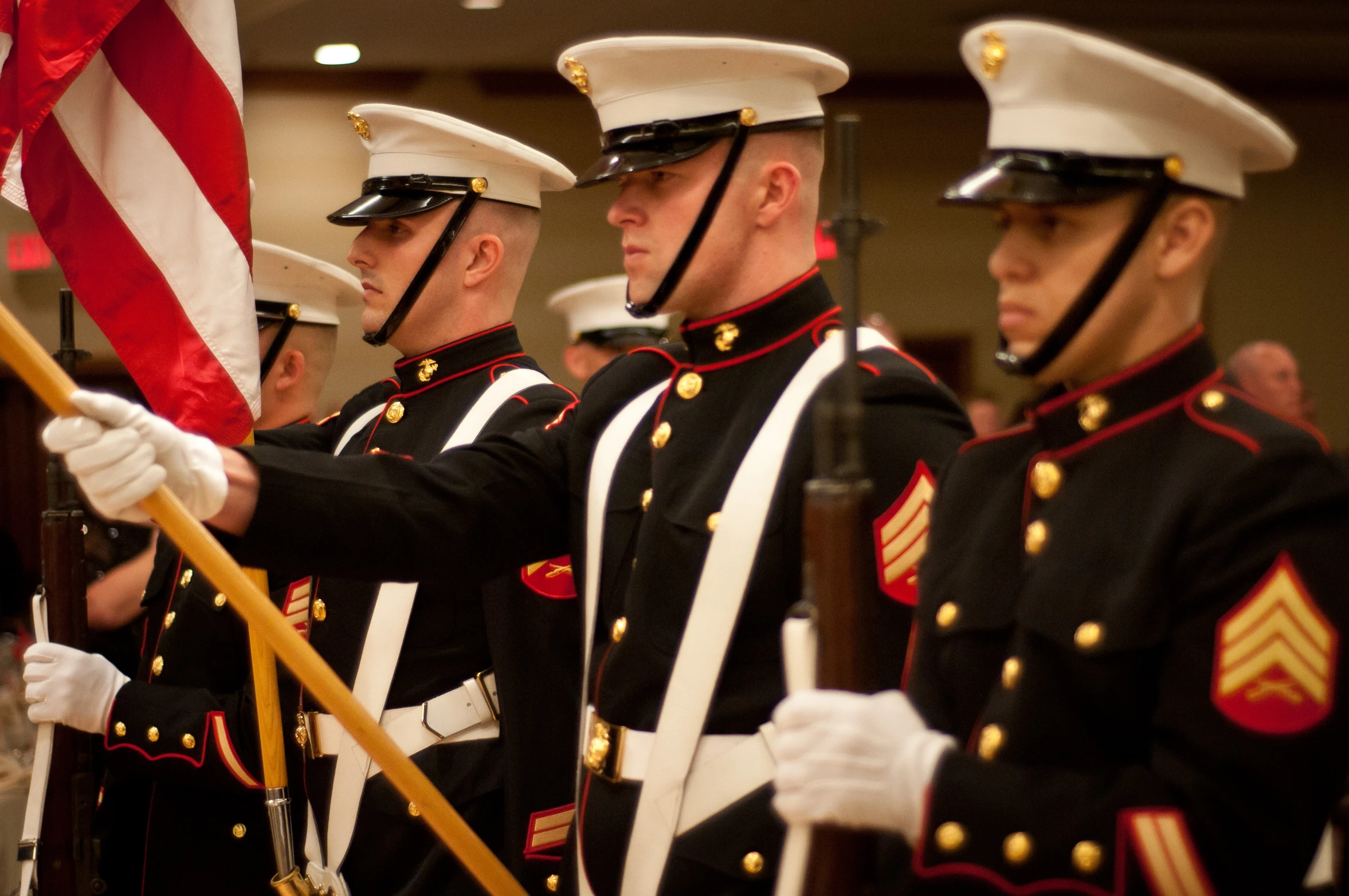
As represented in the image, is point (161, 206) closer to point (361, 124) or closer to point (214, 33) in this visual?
point (214, 33)

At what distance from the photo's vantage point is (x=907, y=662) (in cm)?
150

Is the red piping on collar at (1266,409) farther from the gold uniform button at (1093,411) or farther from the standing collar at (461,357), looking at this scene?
the standing collar at (461,357)

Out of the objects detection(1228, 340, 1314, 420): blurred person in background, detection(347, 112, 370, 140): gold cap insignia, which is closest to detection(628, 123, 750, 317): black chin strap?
detection(347, 112, 370, 140): gold cap insignia

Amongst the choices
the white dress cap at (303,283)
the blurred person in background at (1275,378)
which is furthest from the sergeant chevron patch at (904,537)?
the blurred person in background at (1275,378)

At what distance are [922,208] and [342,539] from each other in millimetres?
6103

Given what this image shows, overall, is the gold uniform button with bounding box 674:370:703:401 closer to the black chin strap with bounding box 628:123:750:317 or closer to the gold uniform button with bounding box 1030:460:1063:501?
the black chin strap with bounding box 628:123:750:317

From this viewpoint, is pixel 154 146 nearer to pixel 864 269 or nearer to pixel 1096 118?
pixel 1096 118

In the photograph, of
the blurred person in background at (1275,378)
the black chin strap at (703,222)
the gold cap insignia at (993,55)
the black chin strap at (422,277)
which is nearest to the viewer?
the gold cap insignia at (993,55)

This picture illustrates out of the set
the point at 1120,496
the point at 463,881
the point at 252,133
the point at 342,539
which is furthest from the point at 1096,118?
the point at 252,133

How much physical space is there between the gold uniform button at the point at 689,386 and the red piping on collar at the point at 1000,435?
1.46 ft

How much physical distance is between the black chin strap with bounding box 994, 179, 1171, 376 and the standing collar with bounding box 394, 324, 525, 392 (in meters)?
1.34

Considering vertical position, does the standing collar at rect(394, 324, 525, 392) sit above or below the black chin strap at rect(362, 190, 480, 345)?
below

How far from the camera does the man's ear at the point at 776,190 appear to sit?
73.2 inches

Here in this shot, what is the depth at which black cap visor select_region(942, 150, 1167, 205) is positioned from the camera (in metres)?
1.30
